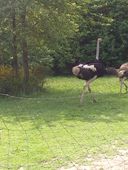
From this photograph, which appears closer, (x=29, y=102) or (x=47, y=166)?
(x=47, y=166)

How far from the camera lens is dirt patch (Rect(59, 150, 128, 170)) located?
6.91 metres

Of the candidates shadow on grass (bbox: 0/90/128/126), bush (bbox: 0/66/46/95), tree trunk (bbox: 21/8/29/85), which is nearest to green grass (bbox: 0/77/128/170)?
shadow on grass (bbox: 0/90/128/126)

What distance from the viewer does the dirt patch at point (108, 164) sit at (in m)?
6.91

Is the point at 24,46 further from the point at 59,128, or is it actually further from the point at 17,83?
the point at 59,128

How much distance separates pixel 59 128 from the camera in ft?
32.4

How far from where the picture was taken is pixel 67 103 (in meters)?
13.4

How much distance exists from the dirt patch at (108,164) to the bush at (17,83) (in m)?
8.06

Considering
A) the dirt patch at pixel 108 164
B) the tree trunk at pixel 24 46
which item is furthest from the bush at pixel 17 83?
the dirt patch at pixel 108 164

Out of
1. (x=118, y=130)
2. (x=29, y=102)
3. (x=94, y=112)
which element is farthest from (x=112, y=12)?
(x=118, y=130)

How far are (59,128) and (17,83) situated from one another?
225 inches

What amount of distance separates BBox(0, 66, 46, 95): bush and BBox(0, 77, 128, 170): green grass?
1.57 ft

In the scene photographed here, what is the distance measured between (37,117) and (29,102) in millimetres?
2564

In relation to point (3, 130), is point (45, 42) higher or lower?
higher

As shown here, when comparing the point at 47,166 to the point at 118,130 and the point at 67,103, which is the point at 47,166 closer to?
the point at 118,130
